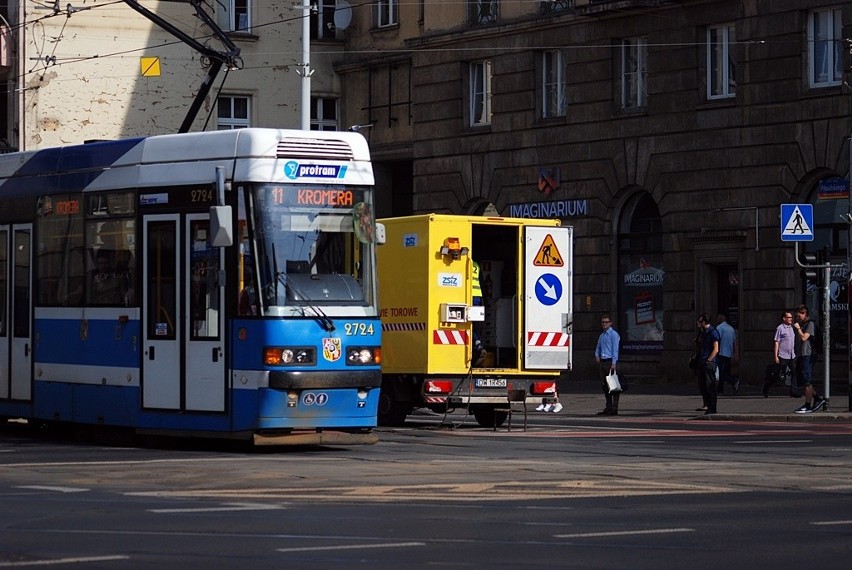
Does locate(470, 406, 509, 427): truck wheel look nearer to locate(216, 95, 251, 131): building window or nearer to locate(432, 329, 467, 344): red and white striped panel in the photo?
locate(432, 329, 467, 344): red and white striped panel

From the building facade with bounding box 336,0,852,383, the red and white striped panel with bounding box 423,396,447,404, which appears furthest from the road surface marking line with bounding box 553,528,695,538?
the building facade with bounding box 336,0,852,383

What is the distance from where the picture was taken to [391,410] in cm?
2538

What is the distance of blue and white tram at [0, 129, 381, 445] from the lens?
1856 centimetres

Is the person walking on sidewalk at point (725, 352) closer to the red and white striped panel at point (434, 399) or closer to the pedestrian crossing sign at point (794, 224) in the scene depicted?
the pedestrian crossing sign at point (794, 224)

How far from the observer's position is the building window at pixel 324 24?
4897 centimetres

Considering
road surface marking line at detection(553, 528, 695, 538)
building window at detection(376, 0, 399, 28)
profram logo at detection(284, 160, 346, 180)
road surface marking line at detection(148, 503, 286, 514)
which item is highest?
building window at detection(376, 0, 399, 28)

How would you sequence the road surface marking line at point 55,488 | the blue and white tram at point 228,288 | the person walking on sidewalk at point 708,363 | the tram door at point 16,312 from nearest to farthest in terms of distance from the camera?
1. the road surface marking line at point 55,488
2. the blue and white tram at point 228,288
3. the tram door at point 16,312
4. the person walking on sidewalk at point 708,363

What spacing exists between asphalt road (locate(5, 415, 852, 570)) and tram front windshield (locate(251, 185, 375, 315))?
1638 mm

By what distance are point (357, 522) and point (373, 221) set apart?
24.7 ft

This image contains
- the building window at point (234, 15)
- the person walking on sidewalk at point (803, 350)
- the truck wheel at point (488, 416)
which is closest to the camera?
the truck wheel at point (488, 416)

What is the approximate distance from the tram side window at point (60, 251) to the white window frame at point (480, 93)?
2350 centimetres

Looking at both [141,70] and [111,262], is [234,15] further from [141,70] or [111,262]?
[111,262]

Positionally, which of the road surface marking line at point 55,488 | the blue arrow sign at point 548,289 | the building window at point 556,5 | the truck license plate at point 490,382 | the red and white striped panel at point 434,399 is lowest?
the road surface marking line at point 55,488

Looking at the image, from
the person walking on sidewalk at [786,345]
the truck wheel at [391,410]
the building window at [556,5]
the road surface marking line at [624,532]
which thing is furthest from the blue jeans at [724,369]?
the road surface marking line at [624,532]
